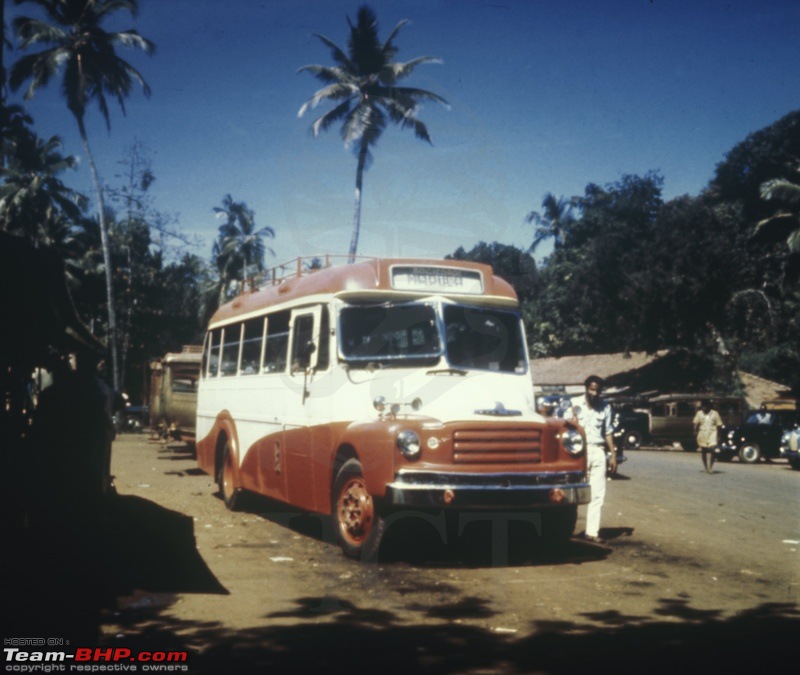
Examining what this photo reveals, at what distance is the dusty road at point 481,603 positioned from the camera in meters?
5.07

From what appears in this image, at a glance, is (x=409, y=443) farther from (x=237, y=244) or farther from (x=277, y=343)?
(x=237, y=244)

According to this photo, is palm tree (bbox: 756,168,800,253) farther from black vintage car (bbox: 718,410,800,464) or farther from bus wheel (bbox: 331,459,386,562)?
bus wheel (bbox: 331,459,386,562)

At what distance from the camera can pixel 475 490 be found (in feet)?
24.5

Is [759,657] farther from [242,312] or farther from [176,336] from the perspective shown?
[176,336]

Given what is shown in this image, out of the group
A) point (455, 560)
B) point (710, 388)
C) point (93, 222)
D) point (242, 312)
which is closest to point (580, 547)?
point (455, 560)

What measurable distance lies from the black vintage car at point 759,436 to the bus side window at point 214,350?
18234mm

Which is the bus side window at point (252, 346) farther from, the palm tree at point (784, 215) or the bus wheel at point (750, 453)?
the palm tree at point (784, 215)

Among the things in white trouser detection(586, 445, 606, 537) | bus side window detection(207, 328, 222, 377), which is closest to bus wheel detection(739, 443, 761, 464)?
Answer: white trouser detection(586, 445, 606, 537)

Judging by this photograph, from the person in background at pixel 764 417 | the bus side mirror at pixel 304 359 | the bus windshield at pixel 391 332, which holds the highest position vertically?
the bus windshield at pixel 391 332

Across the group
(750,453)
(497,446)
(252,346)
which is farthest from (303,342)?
(750,453)

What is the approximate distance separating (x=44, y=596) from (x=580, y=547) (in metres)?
5.55

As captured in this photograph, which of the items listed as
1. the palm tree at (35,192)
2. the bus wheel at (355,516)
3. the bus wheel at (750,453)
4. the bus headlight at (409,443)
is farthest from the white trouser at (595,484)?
the palm tree at (35,192)

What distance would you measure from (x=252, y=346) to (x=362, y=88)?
22.8m

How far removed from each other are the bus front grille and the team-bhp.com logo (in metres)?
3.33
